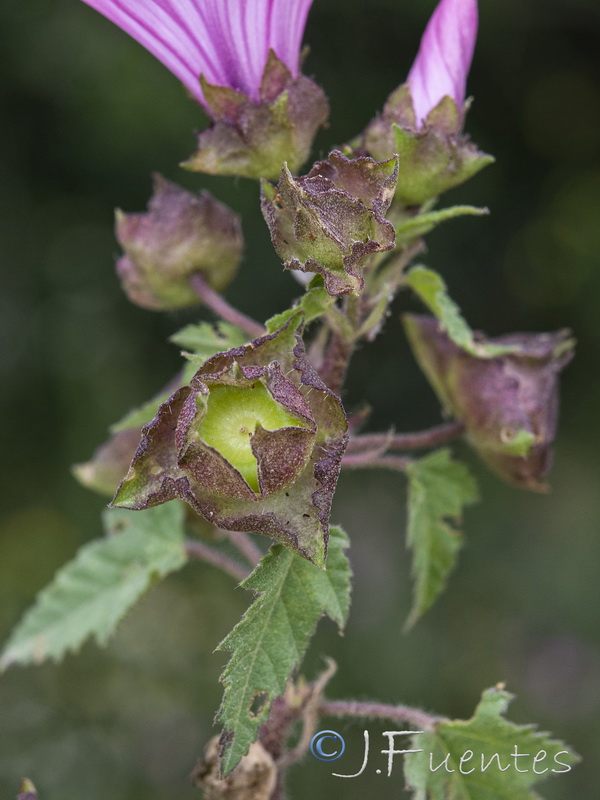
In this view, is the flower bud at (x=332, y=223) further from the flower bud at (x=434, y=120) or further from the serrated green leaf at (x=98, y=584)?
the serrated green leaf at (x=98, y=584)

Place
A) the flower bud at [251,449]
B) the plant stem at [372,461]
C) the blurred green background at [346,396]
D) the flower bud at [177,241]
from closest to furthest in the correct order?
the flower bud at [251,449]
the plant stem at [372,461]
the flower bud at [177,241]
the blurred green background at [346,396]

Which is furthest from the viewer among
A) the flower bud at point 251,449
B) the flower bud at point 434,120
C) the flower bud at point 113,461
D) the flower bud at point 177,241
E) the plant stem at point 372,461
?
the flower bud at point 113,461

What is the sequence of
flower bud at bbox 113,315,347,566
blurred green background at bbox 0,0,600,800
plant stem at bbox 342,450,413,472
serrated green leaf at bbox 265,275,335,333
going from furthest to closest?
blurred green background at bbox 0,0,600,800 → plant stem at bbox 342,450,413,472 → serrated green leaf at bbox 265,275,335,333 → flower bud at bbox 113,315,347,566

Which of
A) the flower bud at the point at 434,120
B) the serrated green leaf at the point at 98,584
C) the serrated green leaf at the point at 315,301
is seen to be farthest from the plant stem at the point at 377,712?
the flower bud at the point at 434,120

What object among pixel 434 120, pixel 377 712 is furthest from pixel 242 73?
pixel 377 712

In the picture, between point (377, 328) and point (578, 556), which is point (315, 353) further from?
point (578, 556)

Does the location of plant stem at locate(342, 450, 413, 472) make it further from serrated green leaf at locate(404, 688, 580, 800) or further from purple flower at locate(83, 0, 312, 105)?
purple flower at locate(83, 0, 312, 105)

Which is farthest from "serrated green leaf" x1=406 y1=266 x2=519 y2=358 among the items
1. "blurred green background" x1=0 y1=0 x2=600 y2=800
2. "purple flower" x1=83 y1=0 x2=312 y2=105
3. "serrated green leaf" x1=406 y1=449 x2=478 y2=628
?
"blurred green background" x1=0 y1=0 x2=600 y2=800
